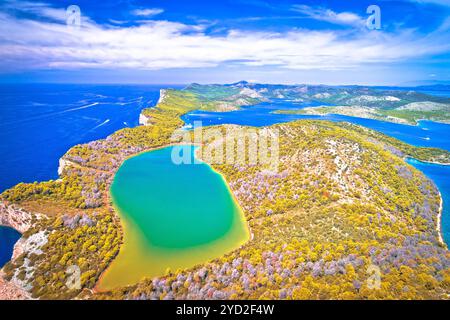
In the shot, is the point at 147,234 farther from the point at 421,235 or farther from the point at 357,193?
the point at 421,235

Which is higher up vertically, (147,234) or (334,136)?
(334,136)

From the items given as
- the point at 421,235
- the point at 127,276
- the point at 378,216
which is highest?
the point at 378,216

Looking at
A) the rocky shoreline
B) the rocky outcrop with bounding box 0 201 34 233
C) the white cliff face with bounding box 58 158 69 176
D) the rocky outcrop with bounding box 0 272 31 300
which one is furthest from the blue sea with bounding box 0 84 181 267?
the rocky outcrop with bounding box 0 272 31 300

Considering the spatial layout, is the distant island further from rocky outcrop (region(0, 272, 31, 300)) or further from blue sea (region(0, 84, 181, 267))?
blue sea (region(0, 84, 181, 267))

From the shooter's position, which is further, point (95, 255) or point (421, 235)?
point (421, 235)

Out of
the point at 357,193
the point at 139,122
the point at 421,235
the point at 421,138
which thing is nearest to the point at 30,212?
the point at 357,193

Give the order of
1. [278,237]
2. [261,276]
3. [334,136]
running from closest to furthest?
[261,276], [278,237], [334,136]

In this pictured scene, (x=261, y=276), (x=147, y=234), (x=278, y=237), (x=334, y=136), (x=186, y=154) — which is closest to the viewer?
(x=261, y=276)
